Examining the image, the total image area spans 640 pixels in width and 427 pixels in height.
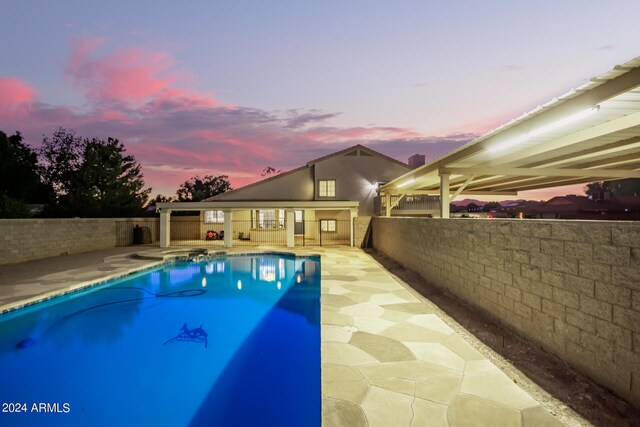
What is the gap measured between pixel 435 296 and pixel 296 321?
11.2 feet

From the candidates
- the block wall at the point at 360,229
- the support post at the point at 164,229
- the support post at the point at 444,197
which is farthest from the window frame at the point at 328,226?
the support post at the point at 444,197

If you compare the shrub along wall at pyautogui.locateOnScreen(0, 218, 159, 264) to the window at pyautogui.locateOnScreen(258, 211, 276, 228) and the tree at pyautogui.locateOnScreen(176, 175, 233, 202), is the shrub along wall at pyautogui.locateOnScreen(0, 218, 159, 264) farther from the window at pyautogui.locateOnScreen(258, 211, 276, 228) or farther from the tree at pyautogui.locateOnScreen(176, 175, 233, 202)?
the tree at pyautogui.locateOnScreen(176, 175, 233, 202)

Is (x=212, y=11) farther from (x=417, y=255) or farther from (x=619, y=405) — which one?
(x=619, y=405)

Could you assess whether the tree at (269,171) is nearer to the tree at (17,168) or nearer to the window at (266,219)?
the tree at (17,168)

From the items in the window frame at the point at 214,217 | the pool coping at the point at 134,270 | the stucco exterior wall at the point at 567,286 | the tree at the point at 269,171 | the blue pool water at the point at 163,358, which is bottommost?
the blue pool water at the point at 163,358

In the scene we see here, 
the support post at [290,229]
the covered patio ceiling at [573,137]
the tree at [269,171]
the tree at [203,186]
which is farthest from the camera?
the tree at [269,171]

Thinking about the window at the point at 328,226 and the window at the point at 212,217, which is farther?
the window at the point at 212,217

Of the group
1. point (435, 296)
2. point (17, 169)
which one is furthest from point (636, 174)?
point (17, 169)

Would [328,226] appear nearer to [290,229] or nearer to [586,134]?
[290,229]

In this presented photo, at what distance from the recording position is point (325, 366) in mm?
3742

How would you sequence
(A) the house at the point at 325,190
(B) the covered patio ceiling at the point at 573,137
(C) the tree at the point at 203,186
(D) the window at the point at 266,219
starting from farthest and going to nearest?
(C) the tree at the point at 203,186, (D) the window at the point at 266,219, (A) the house at the point at 325,190, (B) the covered patio ceiling at the point at 573,137

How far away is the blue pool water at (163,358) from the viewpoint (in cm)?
392

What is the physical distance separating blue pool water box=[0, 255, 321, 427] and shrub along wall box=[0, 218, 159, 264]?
7016 millimetres

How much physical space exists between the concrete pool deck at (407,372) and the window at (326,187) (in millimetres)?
15728
